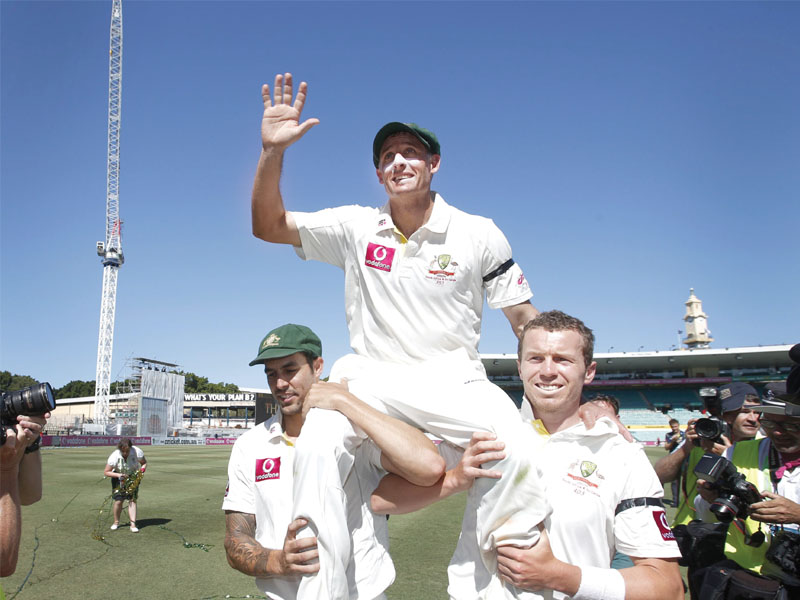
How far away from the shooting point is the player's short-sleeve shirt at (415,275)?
2.77 m

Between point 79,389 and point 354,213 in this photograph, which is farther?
point 79,389

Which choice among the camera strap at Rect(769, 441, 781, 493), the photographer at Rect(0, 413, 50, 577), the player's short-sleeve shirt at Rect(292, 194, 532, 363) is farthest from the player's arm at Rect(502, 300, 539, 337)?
the photographer at Rect(0, 413, 50, 577)

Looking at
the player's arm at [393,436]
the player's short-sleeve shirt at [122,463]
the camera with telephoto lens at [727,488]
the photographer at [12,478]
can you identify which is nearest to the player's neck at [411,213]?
the player's arm at [393,436]

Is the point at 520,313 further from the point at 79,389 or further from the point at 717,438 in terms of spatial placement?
the point at 79,389

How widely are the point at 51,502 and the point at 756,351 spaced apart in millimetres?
56414

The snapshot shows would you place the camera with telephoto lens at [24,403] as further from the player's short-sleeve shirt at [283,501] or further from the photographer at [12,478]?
the player's short-sleeve shirt at [283,501]

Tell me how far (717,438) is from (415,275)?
362 centimetres

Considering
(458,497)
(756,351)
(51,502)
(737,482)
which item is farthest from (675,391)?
(737,482)

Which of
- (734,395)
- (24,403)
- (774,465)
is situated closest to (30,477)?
(24,403)

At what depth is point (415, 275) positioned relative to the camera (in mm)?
2807

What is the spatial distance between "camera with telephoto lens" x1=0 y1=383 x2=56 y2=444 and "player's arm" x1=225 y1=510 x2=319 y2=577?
49.3 inches

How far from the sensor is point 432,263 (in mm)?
2836

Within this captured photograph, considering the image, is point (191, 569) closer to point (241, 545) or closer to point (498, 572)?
point (241, 545)

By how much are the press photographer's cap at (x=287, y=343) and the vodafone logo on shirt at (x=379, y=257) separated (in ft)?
3.25
